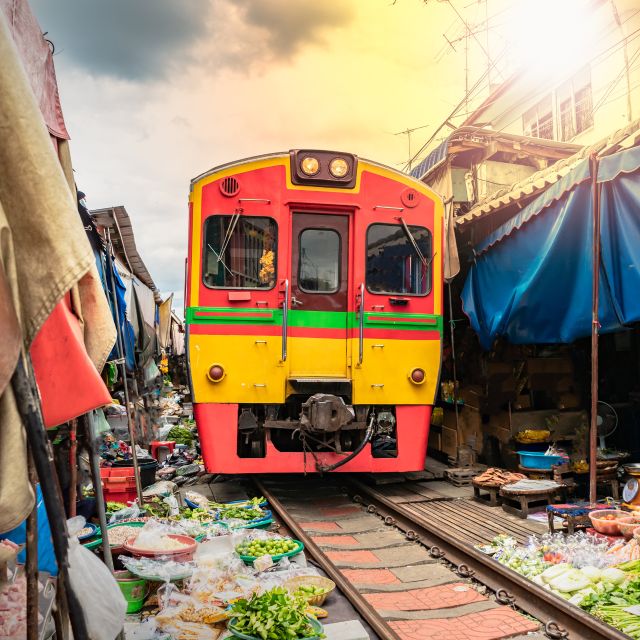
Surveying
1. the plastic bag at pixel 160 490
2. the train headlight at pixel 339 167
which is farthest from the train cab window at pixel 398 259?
the plastic bag at pixel 160 490

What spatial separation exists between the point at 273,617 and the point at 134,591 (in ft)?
3.76

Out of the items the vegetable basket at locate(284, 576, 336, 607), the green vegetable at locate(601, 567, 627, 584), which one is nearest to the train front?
the vegetable basket at locate(284, 576, 336, 607)

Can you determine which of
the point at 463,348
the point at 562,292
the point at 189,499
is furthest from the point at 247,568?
the point at 463,348

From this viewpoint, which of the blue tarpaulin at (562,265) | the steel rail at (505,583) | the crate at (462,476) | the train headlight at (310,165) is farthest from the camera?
the crate at (462,476)

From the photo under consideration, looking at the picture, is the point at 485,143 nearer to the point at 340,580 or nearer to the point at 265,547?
the point at 265,547

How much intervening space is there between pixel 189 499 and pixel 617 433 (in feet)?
19.5

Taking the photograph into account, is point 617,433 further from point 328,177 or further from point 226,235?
point 226,235

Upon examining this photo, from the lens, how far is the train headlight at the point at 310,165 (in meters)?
6.60

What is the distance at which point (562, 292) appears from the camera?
617cm

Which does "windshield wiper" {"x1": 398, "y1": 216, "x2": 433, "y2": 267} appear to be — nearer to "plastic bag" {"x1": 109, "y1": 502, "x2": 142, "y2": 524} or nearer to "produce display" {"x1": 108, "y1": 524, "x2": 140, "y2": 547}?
"plastic bag" {"x1": 109, "y1": 502, "x2": 142, "y2": 524}

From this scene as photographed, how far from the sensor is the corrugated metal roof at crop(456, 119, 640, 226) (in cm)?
515

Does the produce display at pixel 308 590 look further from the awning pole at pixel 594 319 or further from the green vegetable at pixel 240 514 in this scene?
the awning pole at pixel 594 319

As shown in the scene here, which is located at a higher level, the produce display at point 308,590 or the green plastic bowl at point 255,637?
the green plastic bowl at point 255,637

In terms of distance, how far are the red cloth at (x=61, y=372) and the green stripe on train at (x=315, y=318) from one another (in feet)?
14.9
